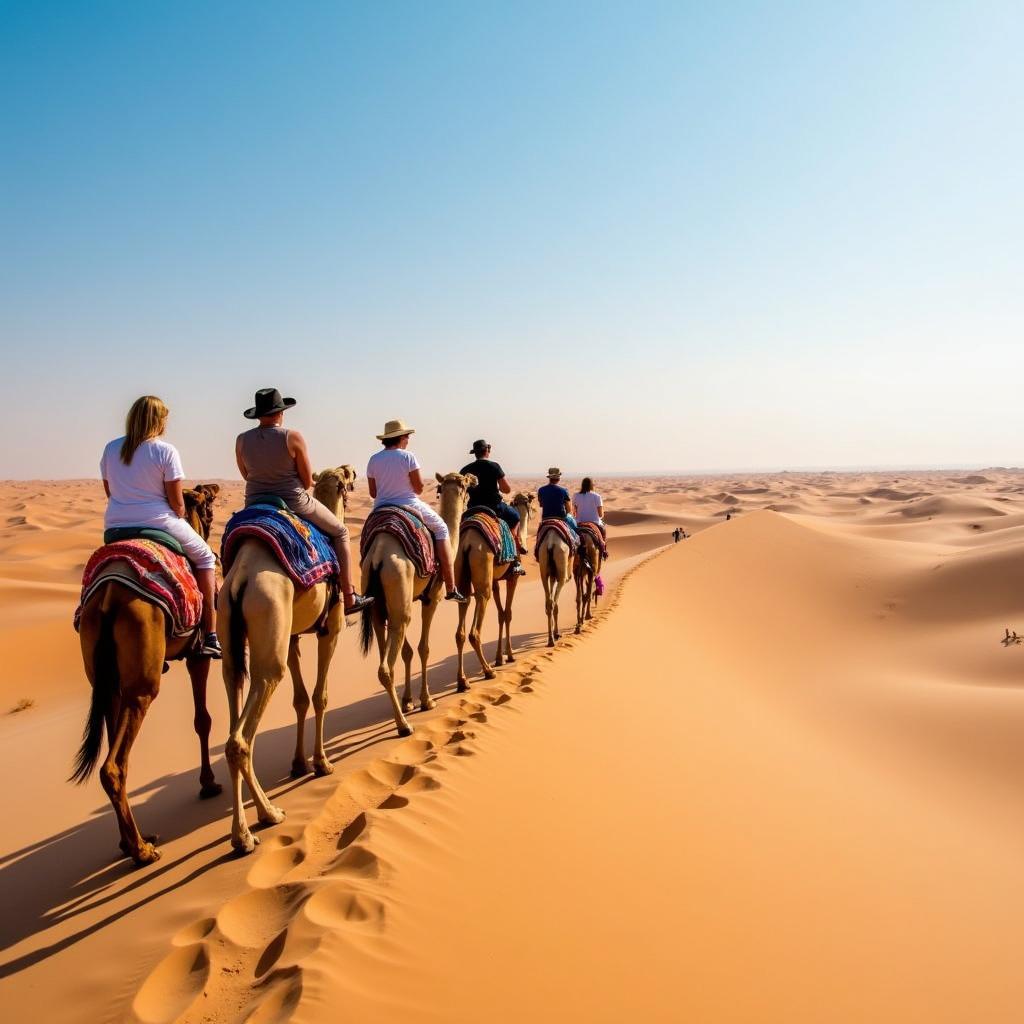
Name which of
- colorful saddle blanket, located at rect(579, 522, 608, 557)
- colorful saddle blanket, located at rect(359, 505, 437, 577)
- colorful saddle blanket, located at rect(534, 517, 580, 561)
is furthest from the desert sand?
colorful saddle blanket, located at rect(579, 522, 608, 557)

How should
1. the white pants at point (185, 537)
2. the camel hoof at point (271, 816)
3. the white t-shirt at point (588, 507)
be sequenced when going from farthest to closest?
1. the white t-shirt at point (588, 507)
2. the white pants at point (185, 537)
3. the camel hoof at point (271, 816)

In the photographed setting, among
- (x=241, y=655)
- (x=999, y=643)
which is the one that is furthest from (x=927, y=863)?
(x=999, y=643)

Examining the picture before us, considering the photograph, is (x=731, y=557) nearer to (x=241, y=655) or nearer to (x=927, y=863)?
(x=927, y=863)

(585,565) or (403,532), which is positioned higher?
(403,532)

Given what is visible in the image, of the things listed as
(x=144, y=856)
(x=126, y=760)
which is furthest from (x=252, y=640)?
(x=144, y=856)

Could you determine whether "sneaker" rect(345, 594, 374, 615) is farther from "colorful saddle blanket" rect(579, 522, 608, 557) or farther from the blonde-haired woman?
"colorful saddle blanket" rect(579, 522, 608, 557)

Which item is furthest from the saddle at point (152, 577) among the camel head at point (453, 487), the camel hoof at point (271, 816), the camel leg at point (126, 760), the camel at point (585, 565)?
the camel at point (585, 565)

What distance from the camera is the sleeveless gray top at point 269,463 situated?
5.34 meters

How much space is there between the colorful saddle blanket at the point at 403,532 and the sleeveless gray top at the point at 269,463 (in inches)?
65.1

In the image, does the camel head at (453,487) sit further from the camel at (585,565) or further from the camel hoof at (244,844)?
the camel at (585,565)

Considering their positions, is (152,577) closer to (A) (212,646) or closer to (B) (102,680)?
(B) (102,680)

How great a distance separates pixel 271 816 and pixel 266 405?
3220 millimetres

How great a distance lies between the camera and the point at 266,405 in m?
5.43

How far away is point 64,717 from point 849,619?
1811 centimetres
